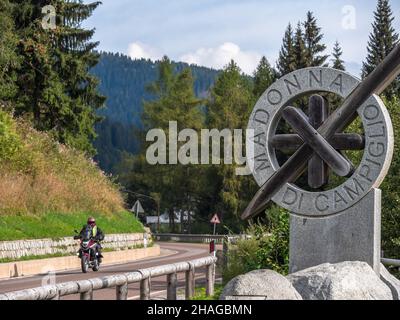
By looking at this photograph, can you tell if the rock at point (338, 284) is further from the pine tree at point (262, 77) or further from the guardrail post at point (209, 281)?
the pine tree at point (262, 77)

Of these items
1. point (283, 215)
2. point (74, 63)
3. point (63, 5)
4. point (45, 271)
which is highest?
point (63, 5)

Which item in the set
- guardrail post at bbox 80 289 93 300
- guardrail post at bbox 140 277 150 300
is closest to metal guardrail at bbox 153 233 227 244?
guardrail post at bbox 140 277 150 300

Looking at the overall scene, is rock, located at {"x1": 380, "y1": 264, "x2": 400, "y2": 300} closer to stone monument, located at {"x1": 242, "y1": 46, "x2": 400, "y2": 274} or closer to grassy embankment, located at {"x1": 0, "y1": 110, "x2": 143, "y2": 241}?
stone monument, located at {"x1": 242, "y1": 46, "x2": 400, "y2": 274}

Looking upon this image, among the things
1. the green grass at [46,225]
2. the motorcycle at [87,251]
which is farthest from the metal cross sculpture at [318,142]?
the green grass at [46,225]

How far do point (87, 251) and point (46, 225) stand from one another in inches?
227

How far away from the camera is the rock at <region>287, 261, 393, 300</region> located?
11.1m

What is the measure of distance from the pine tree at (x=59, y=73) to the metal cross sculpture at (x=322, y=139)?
26.8m

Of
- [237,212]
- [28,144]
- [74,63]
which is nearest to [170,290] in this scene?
[28,144]

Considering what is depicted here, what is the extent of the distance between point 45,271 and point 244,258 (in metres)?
9.87

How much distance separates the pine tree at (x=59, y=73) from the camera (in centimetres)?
4016

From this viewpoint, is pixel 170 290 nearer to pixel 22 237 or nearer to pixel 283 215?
pixel 283 215

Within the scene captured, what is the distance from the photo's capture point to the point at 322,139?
541 inches

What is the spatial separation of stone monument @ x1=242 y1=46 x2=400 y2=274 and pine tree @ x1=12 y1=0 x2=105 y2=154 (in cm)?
2688

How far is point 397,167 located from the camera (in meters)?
21.7
